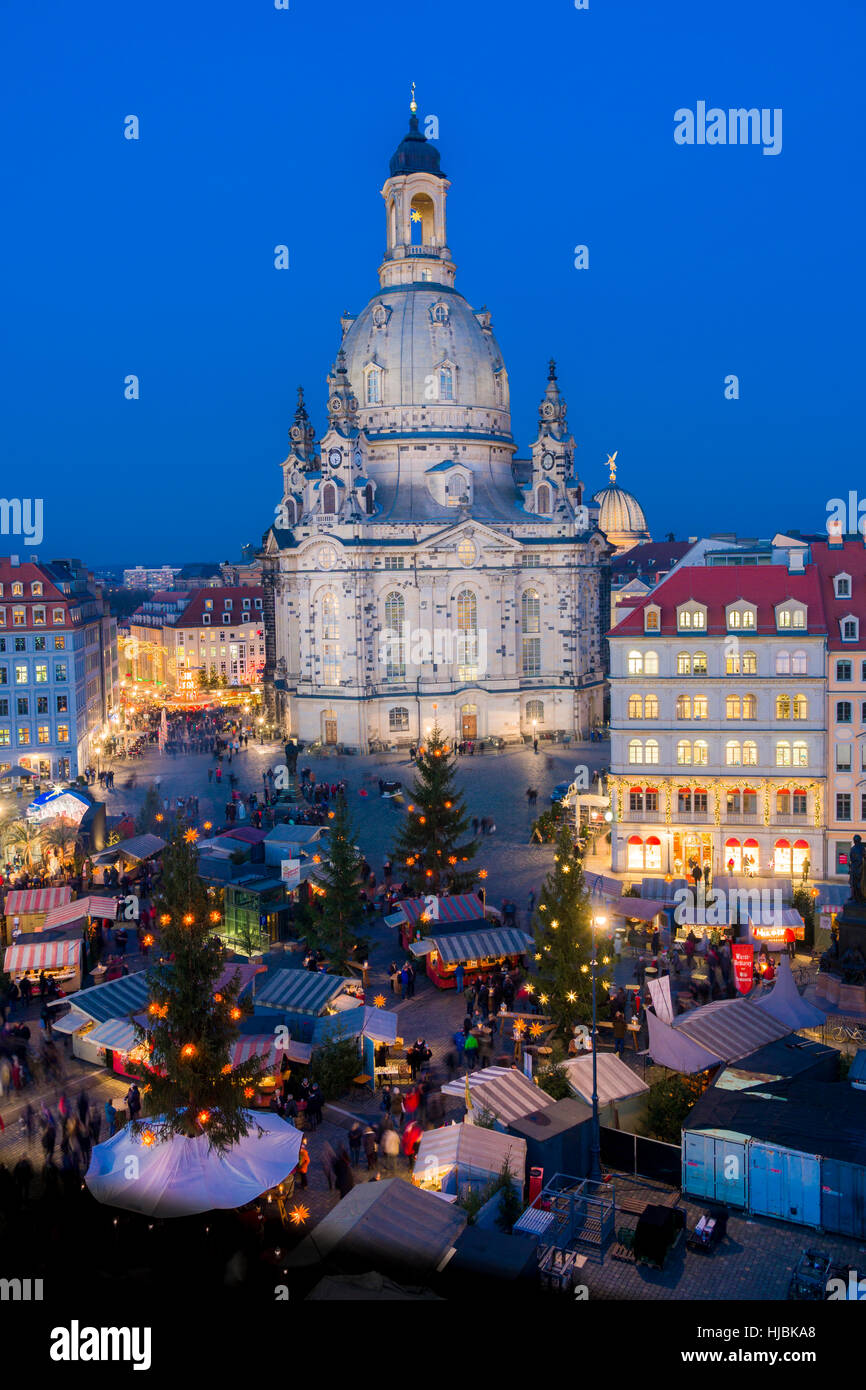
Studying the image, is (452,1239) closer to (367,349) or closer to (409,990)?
(409,990)

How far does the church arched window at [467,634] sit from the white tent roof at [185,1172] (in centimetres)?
5679

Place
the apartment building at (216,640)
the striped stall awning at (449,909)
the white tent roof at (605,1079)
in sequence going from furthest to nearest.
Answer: the apartment building at (216,640) < the striped stall awning at (449,909) < the white tent roof at (605,1079)

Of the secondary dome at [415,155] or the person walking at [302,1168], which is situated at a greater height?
the secondary dome at [415,155]

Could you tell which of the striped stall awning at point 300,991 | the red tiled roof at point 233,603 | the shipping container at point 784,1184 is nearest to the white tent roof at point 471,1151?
the shipping container at point 784,1184

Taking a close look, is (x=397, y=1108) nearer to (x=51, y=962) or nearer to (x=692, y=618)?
(x=51, y=962)

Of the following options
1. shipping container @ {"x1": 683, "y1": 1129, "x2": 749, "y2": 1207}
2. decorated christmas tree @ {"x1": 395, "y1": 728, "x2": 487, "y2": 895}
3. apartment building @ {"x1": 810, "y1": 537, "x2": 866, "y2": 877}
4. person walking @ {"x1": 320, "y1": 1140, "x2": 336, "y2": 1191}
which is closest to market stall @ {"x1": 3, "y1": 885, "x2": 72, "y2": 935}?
decorated christmas tree @ {"x1": 395, "y1": 728, "x2": 487, "y2": 895}

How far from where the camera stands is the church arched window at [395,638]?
74062mm

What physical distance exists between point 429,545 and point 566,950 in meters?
49.6

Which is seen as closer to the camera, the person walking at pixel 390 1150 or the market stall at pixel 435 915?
the person walking at pixel 390 1150

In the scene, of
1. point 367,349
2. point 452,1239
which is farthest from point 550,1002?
point 367,349

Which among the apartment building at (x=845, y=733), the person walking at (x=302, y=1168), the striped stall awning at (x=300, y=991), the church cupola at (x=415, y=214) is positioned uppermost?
the church cupola at (x=415, y=214)

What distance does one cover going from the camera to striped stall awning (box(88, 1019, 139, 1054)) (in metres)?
24.9

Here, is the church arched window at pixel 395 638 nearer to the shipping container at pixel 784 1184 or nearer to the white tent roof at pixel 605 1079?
the white tent roof at pixel 605 1079
